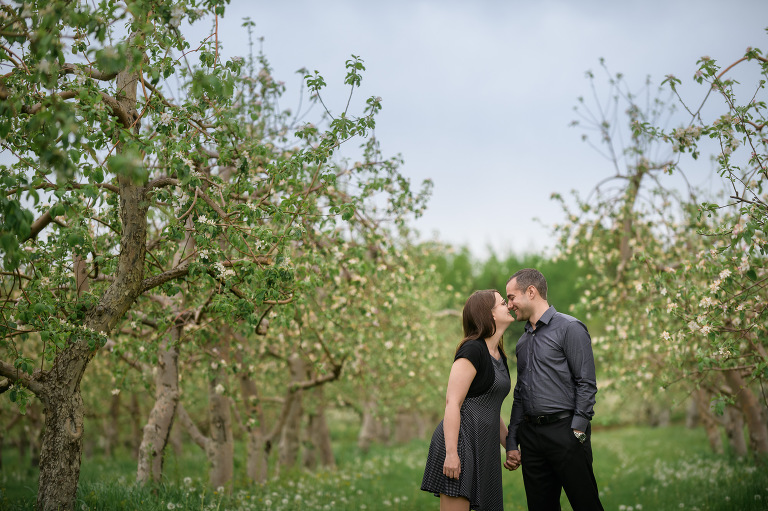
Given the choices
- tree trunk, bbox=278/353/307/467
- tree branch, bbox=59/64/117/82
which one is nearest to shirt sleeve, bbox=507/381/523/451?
tree branch, bbox=59/64/117/82

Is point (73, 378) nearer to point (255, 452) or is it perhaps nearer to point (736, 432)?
point (255, 452)

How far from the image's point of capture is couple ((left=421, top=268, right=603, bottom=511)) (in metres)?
4.89

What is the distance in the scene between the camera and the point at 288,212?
5668 millimetres

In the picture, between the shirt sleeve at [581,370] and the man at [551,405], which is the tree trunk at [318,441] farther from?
the shirt sleeve at [581,370]

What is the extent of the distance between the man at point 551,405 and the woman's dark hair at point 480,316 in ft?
1.06

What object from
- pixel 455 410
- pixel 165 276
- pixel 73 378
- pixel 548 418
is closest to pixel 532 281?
pixel 548 418

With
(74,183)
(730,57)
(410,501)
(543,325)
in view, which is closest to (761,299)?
(730,57)

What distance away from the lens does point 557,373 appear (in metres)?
5.20

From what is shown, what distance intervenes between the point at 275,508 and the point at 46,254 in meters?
4.46

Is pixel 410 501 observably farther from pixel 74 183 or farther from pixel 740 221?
pixel 74 183

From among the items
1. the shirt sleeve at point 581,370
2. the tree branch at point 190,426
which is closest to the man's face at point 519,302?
the shirt sleeve at point 581,370

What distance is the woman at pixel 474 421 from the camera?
4.84 meters

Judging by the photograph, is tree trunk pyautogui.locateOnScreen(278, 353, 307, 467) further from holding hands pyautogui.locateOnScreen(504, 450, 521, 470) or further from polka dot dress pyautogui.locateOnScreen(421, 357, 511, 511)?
polka dot dress pyautogui.locateOnScreen(421, 357, 511, 511)

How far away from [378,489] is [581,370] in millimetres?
7525
